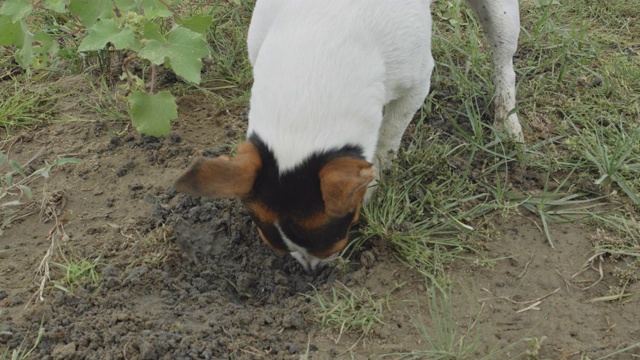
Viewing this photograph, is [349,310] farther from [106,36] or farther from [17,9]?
[17,9]

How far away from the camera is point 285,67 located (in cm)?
310

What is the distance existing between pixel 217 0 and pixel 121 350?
11.0 feet

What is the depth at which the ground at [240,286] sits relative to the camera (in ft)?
10.5

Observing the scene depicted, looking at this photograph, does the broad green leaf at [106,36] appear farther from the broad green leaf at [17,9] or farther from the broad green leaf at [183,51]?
the broad green leaf at [17,9]

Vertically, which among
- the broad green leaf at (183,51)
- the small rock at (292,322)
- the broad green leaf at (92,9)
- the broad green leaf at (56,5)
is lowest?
the small rock at (292,322)

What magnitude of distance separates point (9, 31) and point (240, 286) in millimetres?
2291

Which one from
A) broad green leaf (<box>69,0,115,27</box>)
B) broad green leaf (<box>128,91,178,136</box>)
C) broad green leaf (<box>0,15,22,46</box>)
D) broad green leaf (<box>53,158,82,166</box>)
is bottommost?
broad green leaf (<box>53,158,82,166</box>)

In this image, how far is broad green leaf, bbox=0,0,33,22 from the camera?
4031mm

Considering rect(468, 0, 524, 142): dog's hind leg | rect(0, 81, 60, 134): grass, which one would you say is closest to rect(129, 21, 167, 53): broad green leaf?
rect(0, 81, 60, 134): grass

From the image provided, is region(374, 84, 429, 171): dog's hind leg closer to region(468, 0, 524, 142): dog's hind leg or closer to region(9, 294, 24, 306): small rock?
region(468, 0, 524, 142): dog's hind leg

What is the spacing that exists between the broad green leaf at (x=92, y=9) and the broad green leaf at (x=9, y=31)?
1.59 feet

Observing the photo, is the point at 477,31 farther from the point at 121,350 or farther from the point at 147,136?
the point at 121,350

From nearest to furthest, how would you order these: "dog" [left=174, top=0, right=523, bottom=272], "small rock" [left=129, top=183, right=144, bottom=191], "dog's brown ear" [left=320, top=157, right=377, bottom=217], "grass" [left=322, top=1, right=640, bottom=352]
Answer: "dog's brown ear" [left=320, top=157, right=377, bottom=217] → "dog" [left=174, top=0, right=523, bottom=272] → "grass" [left=322, top=1, right=640, bottom=352] → "small rock" [left=129, top=183, right=144, bottom=191]

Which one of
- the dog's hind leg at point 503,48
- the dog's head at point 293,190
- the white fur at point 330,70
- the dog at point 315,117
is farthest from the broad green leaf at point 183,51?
the dog's hind leg at point 503,48
